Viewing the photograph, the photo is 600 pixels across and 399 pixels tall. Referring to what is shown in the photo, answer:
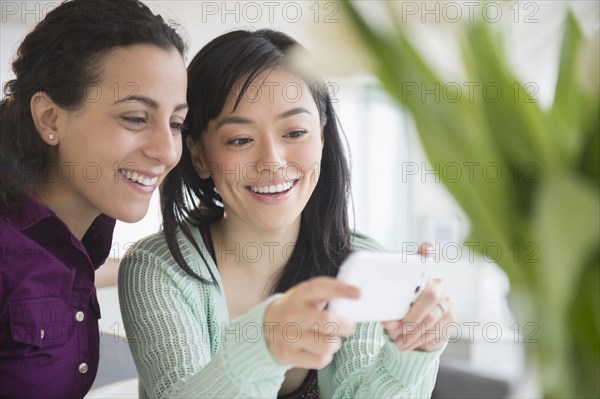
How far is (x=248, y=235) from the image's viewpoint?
1.29 metres

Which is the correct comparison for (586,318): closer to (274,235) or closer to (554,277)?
(554,277)

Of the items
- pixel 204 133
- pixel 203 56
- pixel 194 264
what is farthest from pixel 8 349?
pixel 203 56

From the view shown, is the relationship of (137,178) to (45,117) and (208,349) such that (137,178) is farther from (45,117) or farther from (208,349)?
(208,349)

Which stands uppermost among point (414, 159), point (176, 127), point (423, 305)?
point (176, 127)

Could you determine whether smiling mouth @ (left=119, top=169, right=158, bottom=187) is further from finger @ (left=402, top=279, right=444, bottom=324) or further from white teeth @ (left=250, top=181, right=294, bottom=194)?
finger @ (left=402, top=279, right=444, bottom=324)

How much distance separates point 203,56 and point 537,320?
99cm

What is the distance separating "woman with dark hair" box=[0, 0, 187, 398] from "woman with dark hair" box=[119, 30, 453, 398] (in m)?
0.10

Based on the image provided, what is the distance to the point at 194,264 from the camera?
1205 millimetres

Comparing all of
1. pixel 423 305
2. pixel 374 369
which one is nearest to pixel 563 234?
pixel 423 305

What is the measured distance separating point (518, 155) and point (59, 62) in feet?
2.89

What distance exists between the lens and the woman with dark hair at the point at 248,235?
1.03 metres

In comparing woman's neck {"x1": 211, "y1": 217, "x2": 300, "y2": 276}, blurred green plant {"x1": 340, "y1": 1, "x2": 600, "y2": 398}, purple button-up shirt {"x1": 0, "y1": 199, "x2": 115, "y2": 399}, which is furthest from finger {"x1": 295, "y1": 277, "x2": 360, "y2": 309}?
woman's neck {"x1": 211, "y1": 217, "x2": 300, "y2": 276}

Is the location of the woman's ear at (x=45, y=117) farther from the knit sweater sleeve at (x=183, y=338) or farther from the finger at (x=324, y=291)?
the finger at (x=324, y=291)

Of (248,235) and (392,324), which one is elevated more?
(248,235)
